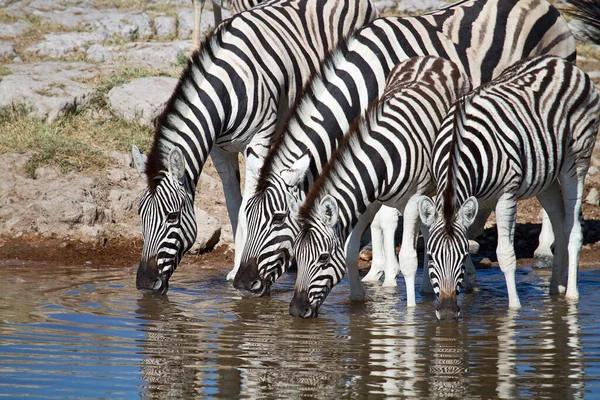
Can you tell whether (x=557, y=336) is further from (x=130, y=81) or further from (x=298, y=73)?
(x=130, y=81)

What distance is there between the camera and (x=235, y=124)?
30.9 feet

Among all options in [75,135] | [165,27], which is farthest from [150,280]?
[165,27]

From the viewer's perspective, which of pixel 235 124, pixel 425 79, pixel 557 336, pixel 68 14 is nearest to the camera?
pixel 557 336

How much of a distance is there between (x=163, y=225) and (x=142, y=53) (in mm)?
9304

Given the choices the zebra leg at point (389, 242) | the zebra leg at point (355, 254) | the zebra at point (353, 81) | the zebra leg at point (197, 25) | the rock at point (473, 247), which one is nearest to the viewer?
the zebra at point (353, 81)

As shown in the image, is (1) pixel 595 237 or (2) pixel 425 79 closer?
(2) pixel 425 79

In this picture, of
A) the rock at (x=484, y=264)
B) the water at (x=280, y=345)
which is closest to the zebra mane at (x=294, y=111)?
the water at (x=280, y=345)

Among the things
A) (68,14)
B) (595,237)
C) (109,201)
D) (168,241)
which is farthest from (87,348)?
(68,14)

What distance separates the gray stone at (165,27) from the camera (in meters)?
20.1

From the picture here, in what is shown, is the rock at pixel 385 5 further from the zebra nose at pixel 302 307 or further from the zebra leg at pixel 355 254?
the zebra nose at pixel 302 307

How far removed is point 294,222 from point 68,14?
47.2 feet

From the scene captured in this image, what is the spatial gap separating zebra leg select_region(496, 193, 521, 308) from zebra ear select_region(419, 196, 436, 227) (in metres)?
0.76

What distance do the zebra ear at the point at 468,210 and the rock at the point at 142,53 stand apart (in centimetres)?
A: 977

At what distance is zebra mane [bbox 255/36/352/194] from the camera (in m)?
8.21
